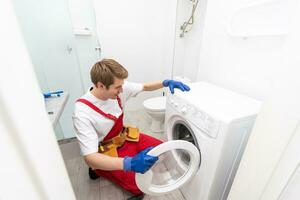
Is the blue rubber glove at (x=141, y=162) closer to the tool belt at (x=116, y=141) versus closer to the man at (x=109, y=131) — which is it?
the man at (x=109, y=131)

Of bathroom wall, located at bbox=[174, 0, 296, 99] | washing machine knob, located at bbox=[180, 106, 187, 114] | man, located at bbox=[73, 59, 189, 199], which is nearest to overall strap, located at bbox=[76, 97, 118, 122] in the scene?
man, located at bbox=[73, 59, 189, 199]

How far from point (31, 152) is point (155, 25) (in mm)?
2392

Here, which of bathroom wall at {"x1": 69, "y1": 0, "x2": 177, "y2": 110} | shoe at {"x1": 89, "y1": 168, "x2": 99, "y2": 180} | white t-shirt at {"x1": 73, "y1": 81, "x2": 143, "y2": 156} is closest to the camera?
white t-shirt at {"x1": 73, "y1": 81, "x2": 143, "y2": 156}

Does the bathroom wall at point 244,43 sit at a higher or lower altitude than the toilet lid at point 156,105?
higher

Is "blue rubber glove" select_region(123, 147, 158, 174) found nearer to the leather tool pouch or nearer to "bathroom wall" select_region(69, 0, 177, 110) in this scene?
the leather tool pouch

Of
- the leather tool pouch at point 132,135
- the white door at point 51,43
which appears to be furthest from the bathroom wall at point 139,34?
the leather tool pouch at point 132,135

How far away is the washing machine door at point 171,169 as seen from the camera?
0.83m

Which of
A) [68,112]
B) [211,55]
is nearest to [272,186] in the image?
[211,55]

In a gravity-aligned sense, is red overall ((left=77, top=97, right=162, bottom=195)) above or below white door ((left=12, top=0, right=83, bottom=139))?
below

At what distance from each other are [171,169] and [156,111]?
0.68 m

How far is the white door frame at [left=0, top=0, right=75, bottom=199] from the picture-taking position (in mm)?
185

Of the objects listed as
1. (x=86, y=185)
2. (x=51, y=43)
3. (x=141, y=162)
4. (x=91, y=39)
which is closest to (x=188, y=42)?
(x=91, y=39)

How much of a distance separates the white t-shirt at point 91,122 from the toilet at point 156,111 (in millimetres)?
645

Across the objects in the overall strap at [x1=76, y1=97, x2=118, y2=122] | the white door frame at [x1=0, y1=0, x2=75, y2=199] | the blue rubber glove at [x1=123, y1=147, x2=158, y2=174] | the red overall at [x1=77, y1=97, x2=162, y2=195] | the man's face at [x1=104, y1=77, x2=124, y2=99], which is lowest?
the red overall at [x1=77, y1=97, x2=162, y2=195]
